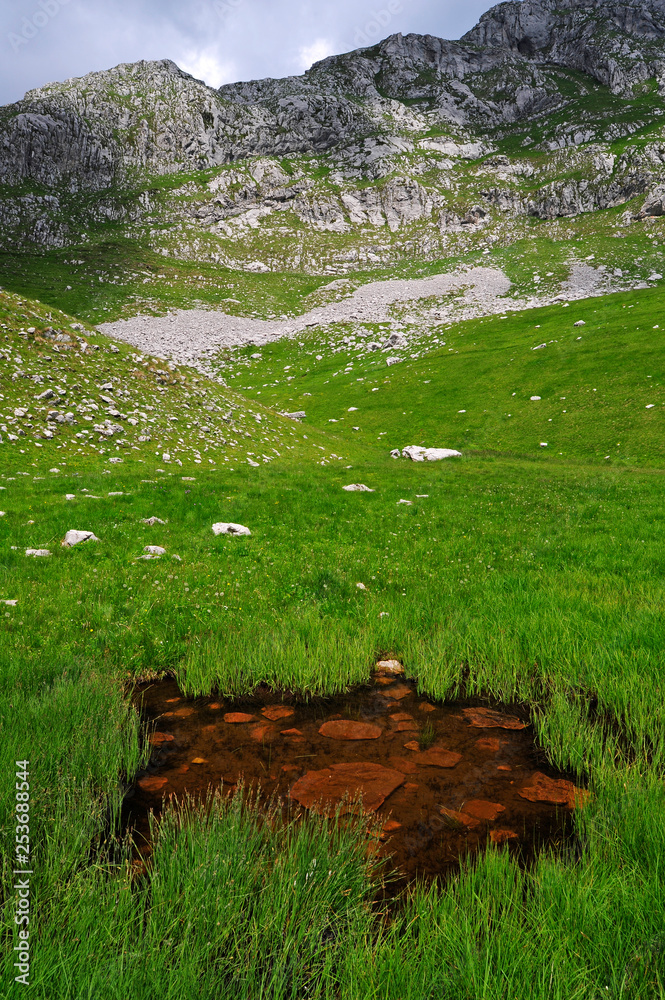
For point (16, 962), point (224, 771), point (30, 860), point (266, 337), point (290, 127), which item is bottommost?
point (224, 771)

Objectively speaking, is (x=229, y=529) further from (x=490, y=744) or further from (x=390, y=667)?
(x=490, y=744)

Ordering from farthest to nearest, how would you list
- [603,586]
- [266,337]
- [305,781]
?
[266,337] → [603,586] → [305,781]

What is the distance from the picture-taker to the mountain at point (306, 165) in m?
137

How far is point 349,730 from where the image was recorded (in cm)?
574

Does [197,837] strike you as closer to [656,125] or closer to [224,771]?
[224,771]

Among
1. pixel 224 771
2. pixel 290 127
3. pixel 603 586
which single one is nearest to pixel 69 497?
pixel 224 771

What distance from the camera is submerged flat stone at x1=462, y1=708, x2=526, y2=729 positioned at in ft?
19.2

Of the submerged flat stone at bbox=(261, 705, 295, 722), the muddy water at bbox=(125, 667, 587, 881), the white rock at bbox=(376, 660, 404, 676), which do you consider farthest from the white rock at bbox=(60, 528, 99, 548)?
the white rock at bbox=(376, 660, 404, 676)

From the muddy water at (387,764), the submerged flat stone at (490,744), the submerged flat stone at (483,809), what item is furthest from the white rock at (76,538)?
the submerged flat stone at (483,809)

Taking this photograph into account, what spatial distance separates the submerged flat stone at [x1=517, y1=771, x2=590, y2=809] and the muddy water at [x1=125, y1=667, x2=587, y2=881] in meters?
0.01

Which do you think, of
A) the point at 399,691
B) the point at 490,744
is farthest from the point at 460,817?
the point at 399,691

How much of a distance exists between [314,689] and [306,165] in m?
213

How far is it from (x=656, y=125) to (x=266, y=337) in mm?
155049

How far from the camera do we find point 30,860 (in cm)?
322
